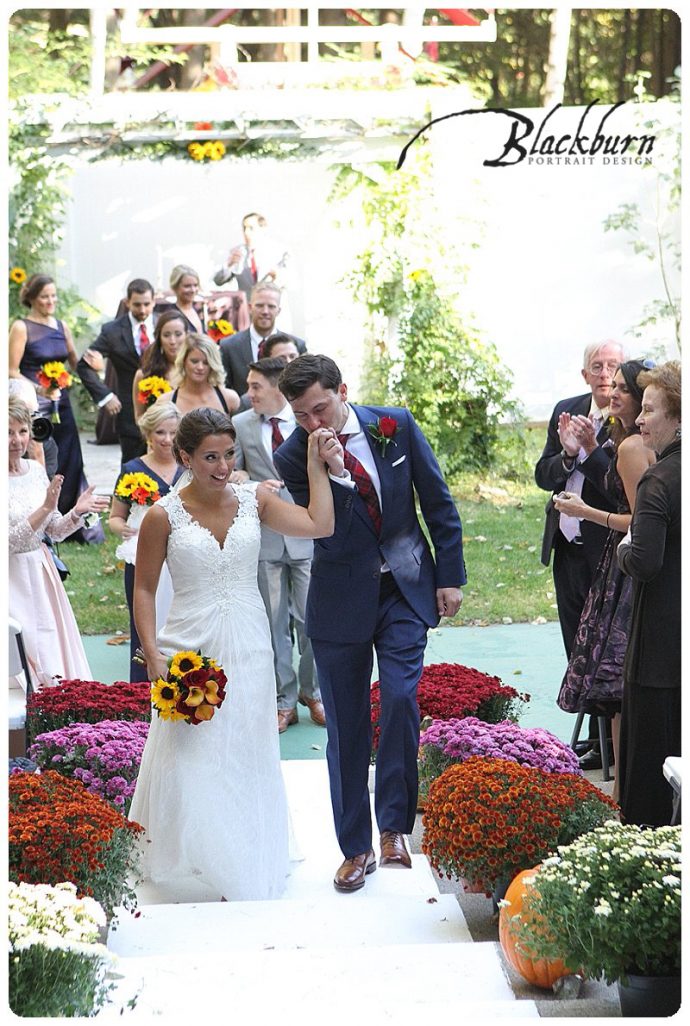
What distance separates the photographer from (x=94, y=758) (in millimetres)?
5406

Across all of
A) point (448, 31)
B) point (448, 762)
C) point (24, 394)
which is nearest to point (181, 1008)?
point (448, 762)

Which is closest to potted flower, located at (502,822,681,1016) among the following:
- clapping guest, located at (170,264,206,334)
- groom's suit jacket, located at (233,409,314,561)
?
groom's suit jacket, located at (233,409,314,561)

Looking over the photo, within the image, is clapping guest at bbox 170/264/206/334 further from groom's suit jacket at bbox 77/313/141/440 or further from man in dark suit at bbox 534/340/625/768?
man in dark suit at bbox 534/340/625/768

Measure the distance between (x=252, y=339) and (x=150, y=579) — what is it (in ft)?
16.2

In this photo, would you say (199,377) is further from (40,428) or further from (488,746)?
(488,746)

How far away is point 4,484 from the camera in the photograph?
2873 mm

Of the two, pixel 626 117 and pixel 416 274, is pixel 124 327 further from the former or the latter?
pixel 626 117

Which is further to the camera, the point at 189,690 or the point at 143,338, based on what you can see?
the point at 143,338

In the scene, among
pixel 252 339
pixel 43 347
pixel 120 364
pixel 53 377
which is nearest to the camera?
pixel 252 339

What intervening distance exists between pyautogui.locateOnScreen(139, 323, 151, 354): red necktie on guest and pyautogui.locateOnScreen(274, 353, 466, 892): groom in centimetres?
698

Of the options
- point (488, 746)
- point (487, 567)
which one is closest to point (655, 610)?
point (488, 746)

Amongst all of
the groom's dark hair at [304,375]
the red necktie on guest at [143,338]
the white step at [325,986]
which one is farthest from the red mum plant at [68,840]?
the red necktie on guest at [143,338]

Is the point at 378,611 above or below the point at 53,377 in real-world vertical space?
below

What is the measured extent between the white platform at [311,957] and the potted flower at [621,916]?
0.21 metres
